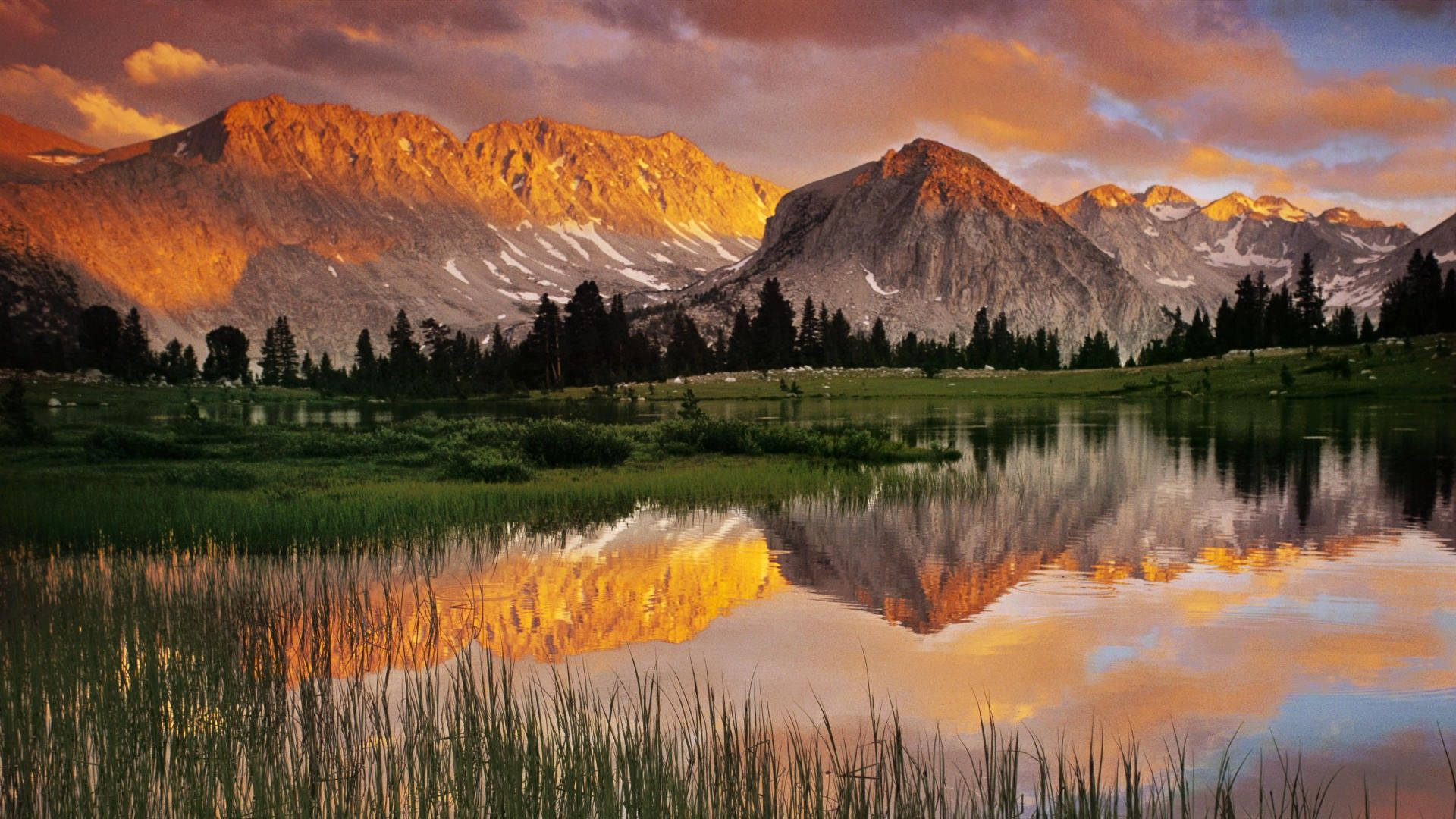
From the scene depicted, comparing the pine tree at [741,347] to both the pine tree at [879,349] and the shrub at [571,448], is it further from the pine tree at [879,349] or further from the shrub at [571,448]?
the shrub at [571,448]

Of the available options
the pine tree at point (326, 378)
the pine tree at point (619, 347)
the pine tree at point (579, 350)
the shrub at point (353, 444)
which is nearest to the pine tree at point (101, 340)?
the pine tree at point (326, 378)

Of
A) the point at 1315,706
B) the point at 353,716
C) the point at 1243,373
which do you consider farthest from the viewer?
the point at 1243,373

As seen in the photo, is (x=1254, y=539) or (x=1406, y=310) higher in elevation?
(x=1406, y=310)

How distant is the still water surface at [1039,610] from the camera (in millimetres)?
11188

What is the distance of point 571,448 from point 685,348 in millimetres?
135408

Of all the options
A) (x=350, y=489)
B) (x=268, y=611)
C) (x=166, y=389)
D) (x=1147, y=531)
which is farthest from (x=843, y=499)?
(x=166, y=389)

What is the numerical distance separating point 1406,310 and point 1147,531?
139870 millimetres

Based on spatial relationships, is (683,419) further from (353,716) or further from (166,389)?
(166,389)

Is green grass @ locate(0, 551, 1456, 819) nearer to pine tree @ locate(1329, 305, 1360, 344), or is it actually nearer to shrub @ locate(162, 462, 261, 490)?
shrub @ locate(162, 462, 261, 490)

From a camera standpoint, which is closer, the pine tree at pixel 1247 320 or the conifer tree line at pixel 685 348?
the conifer tree line at pixel 685 348

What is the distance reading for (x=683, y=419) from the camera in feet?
168

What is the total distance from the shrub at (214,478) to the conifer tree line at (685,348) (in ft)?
348

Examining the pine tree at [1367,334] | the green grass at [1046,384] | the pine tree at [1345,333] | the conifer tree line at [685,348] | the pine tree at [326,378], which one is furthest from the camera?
the pine tree at [326,378]

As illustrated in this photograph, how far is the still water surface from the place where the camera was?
36.7 feet
